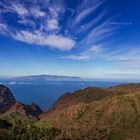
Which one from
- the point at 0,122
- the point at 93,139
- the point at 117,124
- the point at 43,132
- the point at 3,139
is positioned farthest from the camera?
the point at 117,124

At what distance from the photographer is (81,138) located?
161m

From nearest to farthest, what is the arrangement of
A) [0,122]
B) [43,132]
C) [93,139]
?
[43,132]
[93,139]
[0,122]

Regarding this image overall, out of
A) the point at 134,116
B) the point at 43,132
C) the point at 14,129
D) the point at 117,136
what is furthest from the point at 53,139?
the point at 134,116

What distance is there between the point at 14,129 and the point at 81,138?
4519 centimetres

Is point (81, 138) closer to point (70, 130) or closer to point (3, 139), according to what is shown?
point (70, 130)

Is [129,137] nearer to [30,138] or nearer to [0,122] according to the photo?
[30,138]

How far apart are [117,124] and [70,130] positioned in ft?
120

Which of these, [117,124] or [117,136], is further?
[117,124]

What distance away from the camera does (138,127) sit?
595 ft

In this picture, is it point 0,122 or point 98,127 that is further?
point 98,127

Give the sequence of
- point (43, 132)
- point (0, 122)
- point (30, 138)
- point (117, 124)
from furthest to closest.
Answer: point (117, 124) → point (0, 122) → point (43, 132) → point (30, 138)

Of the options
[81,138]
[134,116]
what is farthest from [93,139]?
[134,116]

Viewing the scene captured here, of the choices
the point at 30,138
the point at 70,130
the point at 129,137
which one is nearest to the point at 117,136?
the point at 129,137

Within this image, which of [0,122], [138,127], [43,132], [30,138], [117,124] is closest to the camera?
[30,138]
